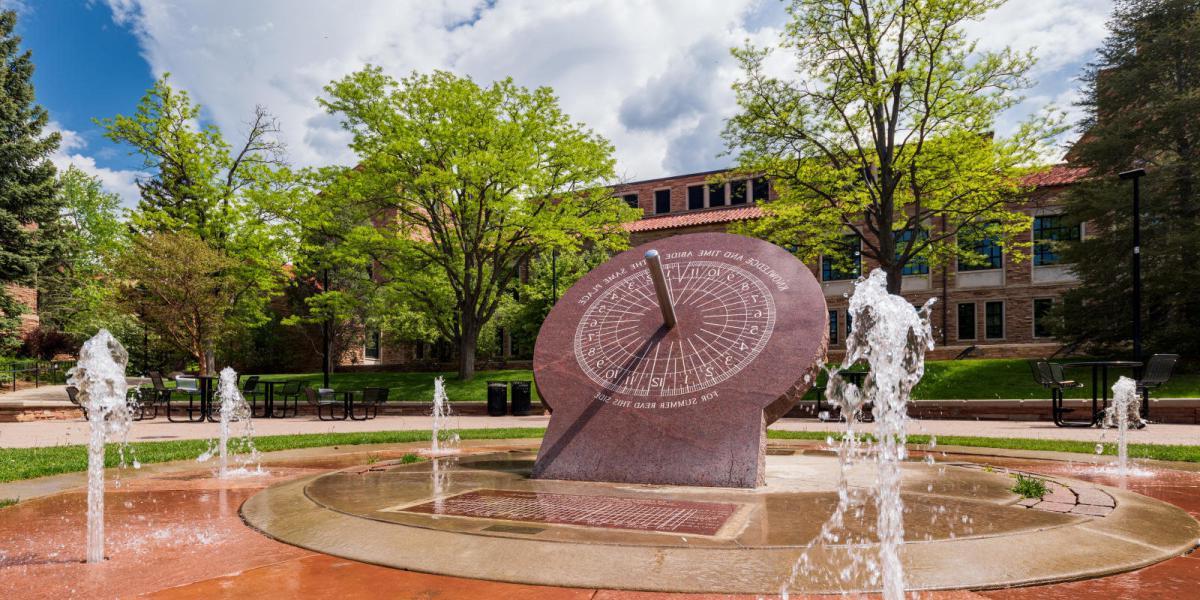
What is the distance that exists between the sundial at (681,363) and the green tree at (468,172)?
13.7 meters

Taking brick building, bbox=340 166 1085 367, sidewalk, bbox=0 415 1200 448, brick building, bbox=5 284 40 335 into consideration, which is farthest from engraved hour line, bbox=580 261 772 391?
brick building, bbox=5 284 40 335

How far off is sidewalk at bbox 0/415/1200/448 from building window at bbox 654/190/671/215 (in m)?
25.5

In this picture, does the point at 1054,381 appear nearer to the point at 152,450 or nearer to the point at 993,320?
the point at 152,450

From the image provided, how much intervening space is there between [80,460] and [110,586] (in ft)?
19.6

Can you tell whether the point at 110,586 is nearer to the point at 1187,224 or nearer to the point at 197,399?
the point at 197,399

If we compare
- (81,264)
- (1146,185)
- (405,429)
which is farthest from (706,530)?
(81,264)

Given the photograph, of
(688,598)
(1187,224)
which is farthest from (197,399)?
(1187,224)

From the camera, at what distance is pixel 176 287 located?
20.5 m

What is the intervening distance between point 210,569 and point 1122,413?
7404 mm

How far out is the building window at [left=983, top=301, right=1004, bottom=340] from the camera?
30.6 m

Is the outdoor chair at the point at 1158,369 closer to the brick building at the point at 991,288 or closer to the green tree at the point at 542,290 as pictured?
the brick building at the point at 991,288

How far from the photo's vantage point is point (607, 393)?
18.6 feet

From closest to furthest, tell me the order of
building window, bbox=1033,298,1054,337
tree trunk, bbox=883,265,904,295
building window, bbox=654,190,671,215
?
tree trunk, bbox=883,265,904,295 < building window, bbox=1033,298,1054,337 < building window, bbox=654,190,671,215

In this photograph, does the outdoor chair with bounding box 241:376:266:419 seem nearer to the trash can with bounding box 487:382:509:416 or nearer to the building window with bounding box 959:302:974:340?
the trash can with bounding box 487:382:509:416
